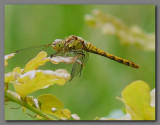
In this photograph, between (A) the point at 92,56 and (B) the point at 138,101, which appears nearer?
(B) the point at 138,101

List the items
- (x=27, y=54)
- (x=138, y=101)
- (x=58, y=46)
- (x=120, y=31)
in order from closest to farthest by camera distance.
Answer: (x=138, y=101)
(x=58, y=46)
(x=27, y=54)
(x=120, y=31)

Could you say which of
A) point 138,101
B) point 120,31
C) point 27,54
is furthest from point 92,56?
point 138,101

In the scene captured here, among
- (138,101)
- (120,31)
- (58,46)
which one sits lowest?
(138,101)

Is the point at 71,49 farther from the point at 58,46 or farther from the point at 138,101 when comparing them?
the point at 138,101

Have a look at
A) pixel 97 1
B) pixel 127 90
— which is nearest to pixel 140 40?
pixel 97 1

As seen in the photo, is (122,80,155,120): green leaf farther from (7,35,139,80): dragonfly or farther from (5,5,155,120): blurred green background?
(5,5,155,120): blurred green background

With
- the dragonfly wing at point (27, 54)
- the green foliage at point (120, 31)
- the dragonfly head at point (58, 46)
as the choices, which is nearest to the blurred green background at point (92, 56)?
the green foliage at point (120, 31)

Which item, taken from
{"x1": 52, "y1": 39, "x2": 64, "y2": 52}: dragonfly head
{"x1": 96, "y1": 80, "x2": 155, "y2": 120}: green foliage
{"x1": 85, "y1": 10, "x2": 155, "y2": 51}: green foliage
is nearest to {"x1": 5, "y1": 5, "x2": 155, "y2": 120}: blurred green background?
{"x1": 85, "y1": 10, "x2": 155, "y2": 51}: green foliage
